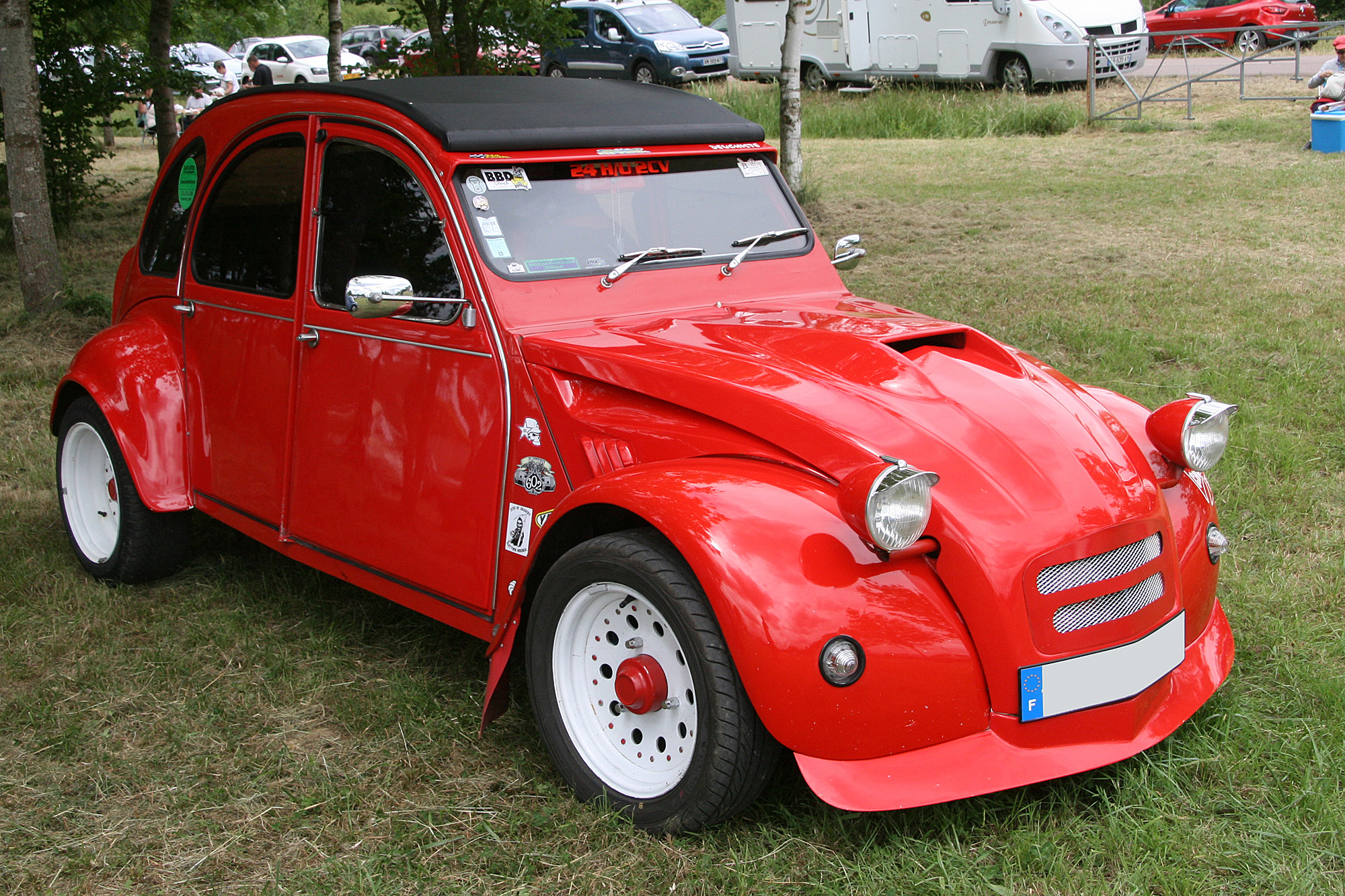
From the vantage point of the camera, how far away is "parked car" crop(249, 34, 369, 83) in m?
27.7

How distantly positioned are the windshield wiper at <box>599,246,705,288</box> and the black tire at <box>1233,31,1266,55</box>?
22021 millimetres

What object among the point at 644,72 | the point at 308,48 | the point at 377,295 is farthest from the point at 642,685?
the point at 308,48

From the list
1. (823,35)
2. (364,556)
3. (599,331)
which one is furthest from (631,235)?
(823,35)

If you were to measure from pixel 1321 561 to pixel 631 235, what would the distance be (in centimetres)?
288

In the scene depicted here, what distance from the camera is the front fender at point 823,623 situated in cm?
260

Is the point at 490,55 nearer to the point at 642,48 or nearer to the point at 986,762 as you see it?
the point at 986,762

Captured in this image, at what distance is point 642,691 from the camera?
2.90 meters

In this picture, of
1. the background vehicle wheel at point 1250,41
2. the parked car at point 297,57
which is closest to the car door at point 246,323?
the background vehicle wheel at point 1250,41

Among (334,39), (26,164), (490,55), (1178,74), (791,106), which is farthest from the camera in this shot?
(1178,74)

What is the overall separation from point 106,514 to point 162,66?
8.87 meters

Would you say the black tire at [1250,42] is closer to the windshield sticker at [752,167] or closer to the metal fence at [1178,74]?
the metal fence at [1178,74]

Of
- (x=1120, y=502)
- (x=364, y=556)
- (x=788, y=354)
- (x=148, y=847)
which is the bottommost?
(x=148, y=847)

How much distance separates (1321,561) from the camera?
14.5 feet

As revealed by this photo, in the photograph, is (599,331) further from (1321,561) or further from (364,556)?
(1321,561)
